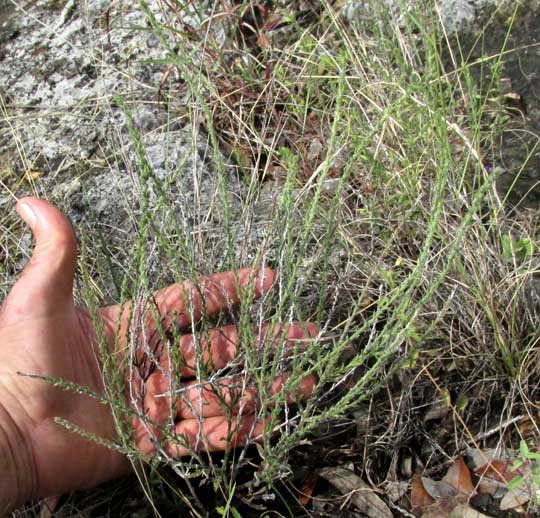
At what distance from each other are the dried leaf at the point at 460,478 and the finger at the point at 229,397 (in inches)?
16.7

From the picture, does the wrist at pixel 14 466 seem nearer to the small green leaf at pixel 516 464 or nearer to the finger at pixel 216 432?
the finger at pixel 216 432

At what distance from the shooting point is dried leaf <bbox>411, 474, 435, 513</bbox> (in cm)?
175

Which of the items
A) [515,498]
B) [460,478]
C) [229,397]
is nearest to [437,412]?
[460,478]

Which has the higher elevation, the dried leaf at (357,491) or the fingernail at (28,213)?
the fingernail at (28,213)

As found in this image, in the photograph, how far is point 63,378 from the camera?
5.84 feet

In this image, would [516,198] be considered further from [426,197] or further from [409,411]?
[409,411]

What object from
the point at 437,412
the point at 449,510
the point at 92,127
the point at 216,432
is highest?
the point at 92,127

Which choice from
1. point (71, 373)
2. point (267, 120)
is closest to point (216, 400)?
point (71, 373)

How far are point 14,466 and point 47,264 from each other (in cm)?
51

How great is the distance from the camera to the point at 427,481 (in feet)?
5.82

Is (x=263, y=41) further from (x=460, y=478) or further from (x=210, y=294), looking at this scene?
(x=460, y=478)

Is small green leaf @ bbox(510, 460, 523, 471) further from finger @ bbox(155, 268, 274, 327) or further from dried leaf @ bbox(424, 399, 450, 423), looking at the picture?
finger @ bbox(155, 268, 274, 327)

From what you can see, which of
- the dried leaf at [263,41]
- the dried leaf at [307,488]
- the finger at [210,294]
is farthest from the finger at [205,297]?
the dried leaf at [263,41]

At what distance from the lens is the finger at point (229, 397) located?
1546mm
